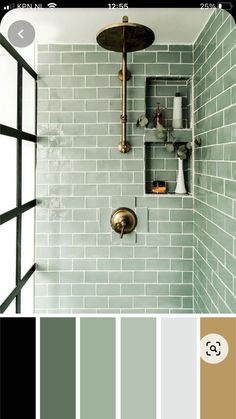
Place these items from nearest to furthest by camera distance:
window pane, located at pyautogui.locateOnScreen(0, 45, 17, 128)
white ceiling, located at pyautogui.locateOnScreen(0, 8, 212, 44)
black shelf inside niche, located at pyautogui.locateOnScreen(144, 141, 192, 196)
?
white ceiling, located at pyautogui.locateOnScreen(0, 8, 212, 44) → window pane, located at pyautogui.locateOnScreen(0, 45, 17, 128) → black shelf inside niche, located at pyautogui.locateOnScreen(144, 141, 192, 196)

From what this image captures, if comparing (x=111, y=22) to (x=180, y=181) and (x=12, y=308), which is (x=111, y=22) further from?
(x=12, y=308)

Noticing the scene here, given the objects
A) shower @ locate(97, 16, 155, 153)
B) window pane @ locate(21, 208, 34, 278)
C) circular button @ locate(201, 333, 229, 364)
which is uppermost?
shower @ locate(97, 16, 155, 153)

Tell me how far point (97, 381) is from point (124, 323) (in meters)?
0.10

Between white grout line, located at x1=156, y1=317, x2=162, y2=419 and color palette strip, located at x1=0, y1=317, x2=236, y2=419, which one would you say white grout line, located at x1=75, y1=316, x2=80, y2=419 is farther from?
white grout line, located at x1=156, y1=317, x2=162, y2=419

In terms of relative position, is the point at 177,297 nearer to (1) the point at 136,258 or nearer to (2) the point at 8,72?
(1) the point at 136,258

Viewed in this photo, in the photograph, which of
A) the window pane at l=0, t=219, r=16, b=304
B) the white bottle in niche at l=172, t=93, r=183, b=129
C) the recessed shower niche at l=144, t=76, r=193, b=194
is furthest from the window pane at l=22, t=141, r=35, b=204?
the white bottle in niche at l=172, t=93, r=183, b=129

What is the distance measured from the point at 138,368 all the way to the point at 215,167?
654 millimetres

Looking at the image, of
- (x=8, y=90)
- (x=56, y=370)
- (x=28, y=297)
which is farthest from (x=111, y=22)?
(x=28, y=297)

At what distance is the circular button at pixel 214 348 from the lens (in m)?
0.62

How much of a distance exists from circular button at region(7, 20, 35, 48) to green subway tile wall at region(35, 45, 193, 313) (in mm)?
640

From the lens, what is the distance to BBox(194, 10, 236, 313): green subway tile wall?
0.96 meters

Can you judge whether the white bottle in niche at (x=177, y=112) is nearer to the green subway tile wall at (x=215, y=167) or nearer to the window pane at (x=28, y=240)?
the green subway tile wall at (x=215, y=167)

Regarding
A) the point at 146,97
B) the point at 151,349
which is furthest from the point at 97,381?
the point at 146,97

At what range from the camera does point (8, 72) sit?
116 cm
